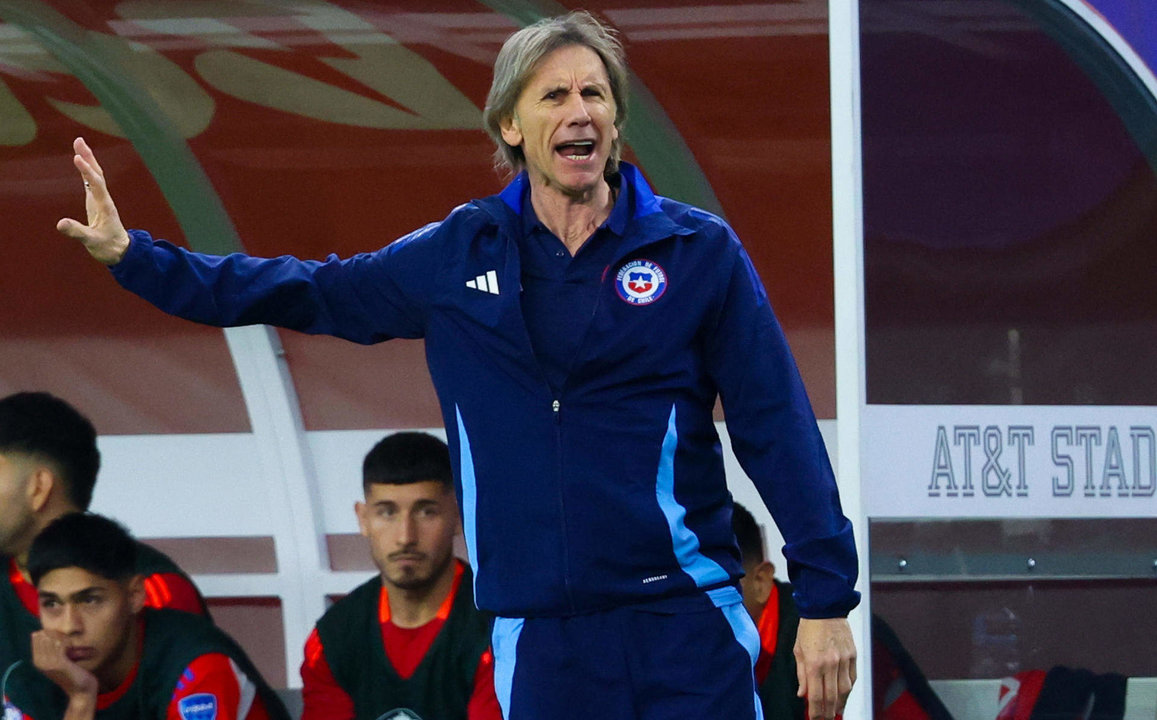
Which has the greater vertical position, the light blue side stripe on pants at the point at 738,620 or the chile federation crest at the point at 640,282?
the chile federation crest at the point at 640,282

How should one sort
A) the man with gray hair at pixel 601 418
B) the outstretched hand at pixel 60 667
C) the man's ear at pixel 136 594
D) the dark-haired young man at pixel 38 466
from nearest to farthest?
the man with gray hair at pixel 601 418 < the outstretched hand at pixel 60 667 < the man's ear at pixel 136 594 < the dark-haired young man at pixel 38 466

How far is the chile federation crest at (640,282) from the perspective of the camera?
1.97 meters

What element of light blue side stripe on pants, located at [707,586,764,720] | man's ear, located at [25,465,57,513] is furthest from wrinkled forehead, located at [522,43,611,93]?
man's ear, located at [25,465,57,513]

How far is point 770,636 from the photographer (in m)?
3.20

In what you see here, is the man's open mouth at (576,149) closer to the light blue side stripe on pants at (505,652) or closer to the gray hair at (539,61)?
the gray hair at (539,61)

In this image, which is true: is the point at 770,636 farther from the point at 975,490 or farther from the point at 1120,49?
the point at 1120,49

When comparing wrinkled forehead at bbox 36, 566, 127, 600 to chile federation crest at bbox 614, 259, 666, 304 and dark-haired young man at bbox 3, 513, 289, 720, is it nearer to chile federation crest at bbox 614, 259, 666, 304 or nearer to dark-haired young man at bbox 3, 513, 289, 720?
dark-haired young man at bbox 3, 513, 289, 720

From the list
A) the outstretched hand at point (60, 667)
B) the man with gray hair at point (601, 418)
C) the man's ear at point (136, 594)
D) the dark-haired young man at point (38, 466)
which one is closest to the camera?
the man with gray hair at point (601, 418)

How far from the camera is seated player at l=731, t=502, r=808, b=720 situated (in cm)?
315

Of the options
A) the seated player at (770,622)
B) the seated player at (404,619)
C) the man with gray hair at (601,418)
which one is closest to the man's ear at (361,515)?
the seated player at (404,619)

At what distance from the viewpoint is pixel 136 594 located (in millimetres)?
3258

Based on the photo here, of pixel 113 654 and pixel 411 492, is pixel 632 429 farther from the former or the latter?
pixel 113 654

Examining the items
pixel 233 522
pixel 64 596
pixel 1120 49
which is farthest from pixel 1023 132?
pixel 64 596

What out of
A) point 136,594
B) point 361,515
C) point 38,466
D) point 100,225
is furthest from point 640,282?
point 38,466
